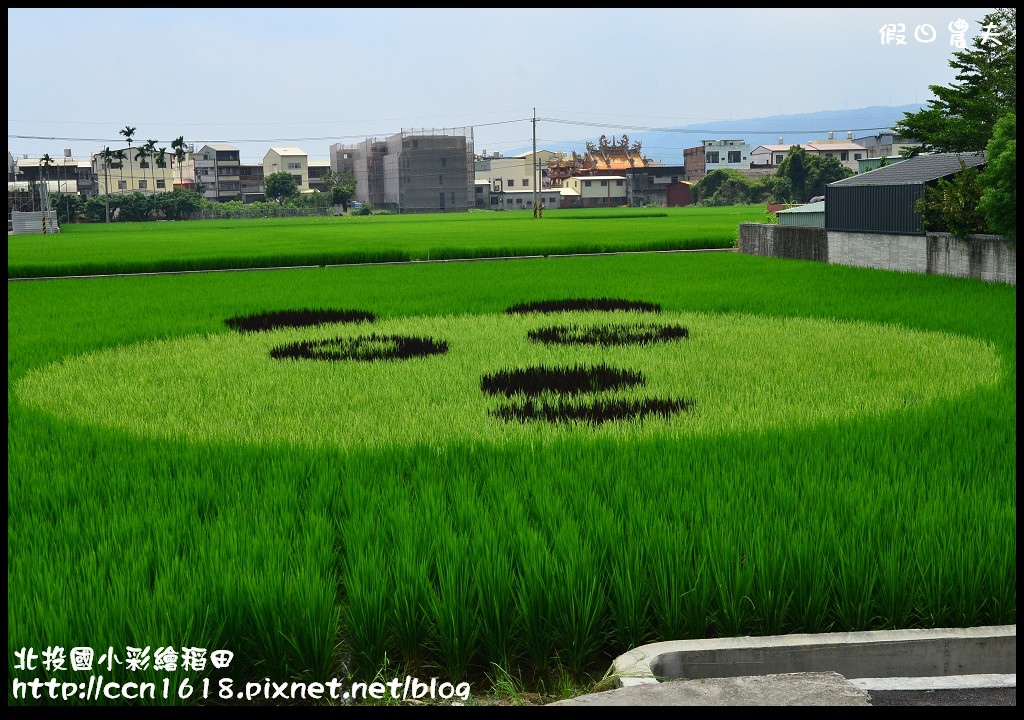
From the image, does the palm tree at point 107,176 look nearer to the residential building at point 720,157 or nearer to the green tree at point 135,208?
the green tree at point 135,208

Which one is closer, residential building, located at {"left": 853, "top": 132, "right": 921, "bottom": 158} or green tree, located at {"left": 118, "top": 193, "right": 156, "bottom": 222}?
green tree, located at {"left": 118, "top": 193, "right": 156, "bottom": 222}

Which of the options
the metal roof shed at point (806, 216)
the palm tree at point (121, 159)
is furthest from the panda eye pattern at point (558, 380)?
the palm tree at point (121, 159)

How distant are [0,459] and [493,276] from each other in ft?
70.1

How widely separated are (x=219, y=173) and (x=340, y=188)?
74.9 ft

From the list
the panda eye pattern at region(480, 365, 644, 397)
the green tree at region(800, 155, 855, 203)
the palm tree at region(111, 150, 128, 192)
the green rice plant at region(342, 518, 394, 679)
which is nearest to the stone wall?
the panda eye pattern at region(480, 365, 644, 397)

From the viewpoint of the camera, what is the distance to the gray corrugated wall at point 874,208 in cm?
2392

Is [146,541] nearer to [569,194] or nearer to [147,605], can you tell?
[147,605]

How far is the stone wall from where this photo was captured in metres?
20.4

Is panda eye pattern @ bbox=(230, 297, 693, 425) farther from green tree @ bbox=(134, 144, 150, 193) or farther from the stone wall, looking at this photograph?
green tree @ bbox=(134, 144, 150, 193)

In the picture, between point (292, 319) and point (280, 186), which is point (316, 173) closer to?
point (280, 186)

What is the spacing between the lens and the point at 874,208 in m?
25.7

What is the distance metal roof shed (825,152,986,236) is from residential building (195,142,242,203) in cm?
11964

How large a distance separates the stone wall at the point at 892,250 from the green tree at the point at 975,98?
145 inches

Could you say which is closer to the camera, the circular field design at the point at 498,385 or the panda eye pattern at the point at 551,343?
the circular field design at the point at 498,385
